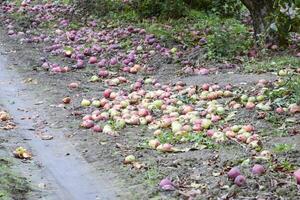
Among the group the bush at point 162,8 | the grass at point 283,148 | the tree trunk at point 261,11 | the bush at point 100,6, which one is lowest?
the bush at point 100,6

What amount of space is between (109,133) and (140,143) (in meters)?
0.51

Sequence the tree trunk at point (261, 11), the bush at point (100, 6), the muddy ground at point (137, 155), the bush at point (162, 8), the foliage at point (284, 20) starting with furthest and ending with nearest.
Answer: the bush at point (100, 6) < the bush at point (162, 8) < the tree trunk at point (261, 11) < the foliage at point (284, 20) < the muddy ground at point (137, 155)

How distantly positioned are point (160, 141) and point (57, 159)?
3.41 feet

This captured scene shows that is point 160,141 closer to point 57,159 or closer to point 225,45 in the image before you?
point 57,159

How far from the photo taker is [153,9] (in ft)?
43.0

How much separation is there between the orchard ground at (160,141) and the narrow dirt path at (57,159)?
13mm

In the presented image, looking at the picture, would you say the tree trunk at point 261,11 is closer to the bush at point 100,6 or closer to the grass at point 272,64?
the grass at point 272,64

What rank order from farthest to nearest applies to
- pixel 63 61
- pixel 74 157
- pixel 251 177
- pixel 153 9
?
pixel 153 9, pixel 63 61, pixel 74 157, pixel 251 177

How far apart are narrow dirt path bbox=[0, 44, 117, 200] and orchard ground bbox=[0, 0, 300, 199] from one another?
13mm

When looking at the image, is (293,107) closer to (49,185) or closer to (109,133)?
(109,133)

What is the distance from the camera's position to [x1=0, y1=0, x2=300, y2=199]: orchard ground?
490 cm

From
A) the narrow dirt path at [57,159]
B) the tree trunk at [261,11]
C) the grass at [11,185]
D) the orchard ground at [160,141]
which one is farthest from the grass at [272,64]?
the grass at [11,185]

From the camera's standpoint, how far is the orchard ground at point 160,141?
4.90 meters

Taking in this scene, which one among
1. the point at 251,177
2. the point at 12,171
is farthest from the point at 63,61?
the point at 251,177
